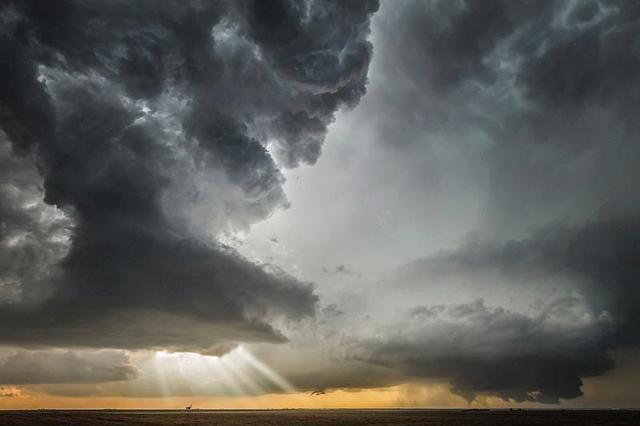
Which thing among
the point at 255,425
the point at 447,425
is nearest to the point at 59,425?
the point at 255,425

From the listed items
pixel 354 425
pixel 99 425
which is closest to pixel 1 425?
pixel 99 425

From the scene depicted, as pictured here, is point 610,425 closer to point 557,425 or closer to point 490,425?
point 557,425

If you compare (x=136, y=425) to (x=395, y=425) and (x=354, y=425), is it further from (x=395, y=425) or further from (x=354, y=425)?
(x=395, y=425)

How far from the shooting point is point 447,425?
11781cm

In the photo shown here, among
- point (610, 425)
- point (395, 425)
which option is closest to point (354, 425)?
point (395, 425)

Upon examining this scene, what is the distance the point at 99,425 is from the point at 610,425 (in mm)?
121717

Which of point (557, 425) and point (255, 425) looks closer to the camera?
point (255, 425)

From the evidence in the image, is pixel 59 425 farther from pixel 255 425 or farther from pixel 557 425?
pixel 557 425

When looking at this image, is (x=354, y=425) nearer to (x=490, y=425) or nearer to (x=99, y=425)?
(x=490, y=425)

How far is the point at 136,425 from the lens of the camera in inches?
4673

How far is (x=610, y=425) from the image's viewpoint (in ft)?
372

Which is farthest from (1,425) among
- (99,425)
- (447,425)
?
(447,425)

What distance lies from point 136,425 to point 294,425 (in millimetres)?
39481

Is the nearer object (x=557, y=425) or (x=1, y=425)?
(x=1, y=425)
